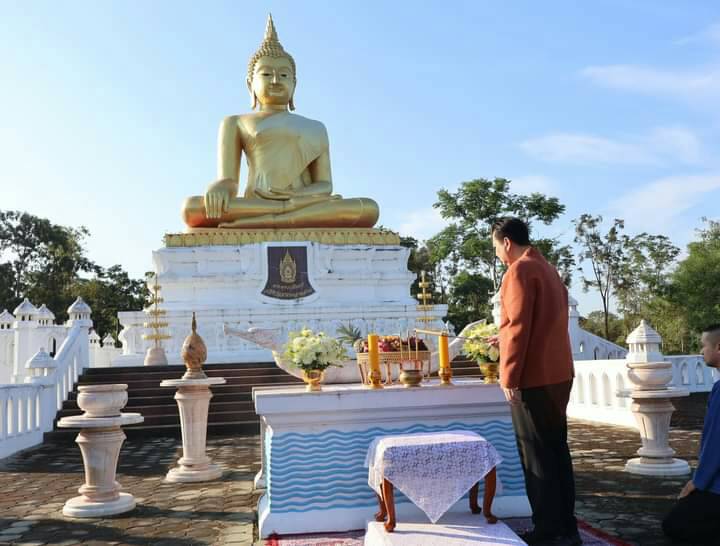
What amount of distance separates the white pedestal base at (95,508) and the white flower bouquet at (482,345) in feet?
10.0

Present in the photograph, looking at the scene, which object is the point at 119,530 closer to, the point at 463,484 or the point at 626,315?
the point at 463,484

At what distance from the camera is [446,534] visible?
3836 millimetres

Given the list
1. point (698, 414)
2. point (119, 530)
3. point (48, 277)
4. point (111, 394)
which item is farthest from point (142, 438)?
point (48, 277)

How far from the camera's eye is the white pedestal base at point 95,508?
552cm

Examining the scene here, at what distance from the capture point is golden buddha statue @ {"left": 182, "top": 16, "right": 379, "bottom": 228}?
17750mm

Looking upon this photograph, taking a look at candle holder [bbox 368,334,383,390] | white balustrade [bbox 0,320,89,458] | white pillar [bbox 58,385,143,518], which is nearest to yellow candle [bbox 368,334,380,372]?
candle holder [bbox 368,334,383,390]

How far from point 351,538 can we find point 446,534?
0.93m

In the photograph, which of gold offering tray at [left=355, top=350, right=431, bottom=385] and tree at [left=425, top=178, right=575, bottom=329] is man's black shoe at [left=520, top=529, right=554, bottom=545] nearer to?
→ gold offering tray at [left=355, top=350, right=431, bottom=385]

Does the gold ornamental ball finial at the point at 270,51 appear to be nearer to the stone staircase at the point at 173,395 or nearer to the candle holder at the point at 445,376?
the stone staircase at the point at 173,395

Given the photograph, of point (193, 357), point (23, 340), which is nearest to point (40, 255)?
point (23, 340)

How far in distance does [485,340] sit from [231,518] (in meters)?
2.37

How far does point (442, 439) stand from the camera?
4.18 metres

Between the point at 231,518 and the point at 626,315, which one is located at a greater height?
the point at 626,315

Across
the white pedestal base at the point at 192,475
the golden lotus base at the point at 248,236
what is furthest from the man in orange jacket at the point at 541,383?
the golden lotus base at the point at 248,236
